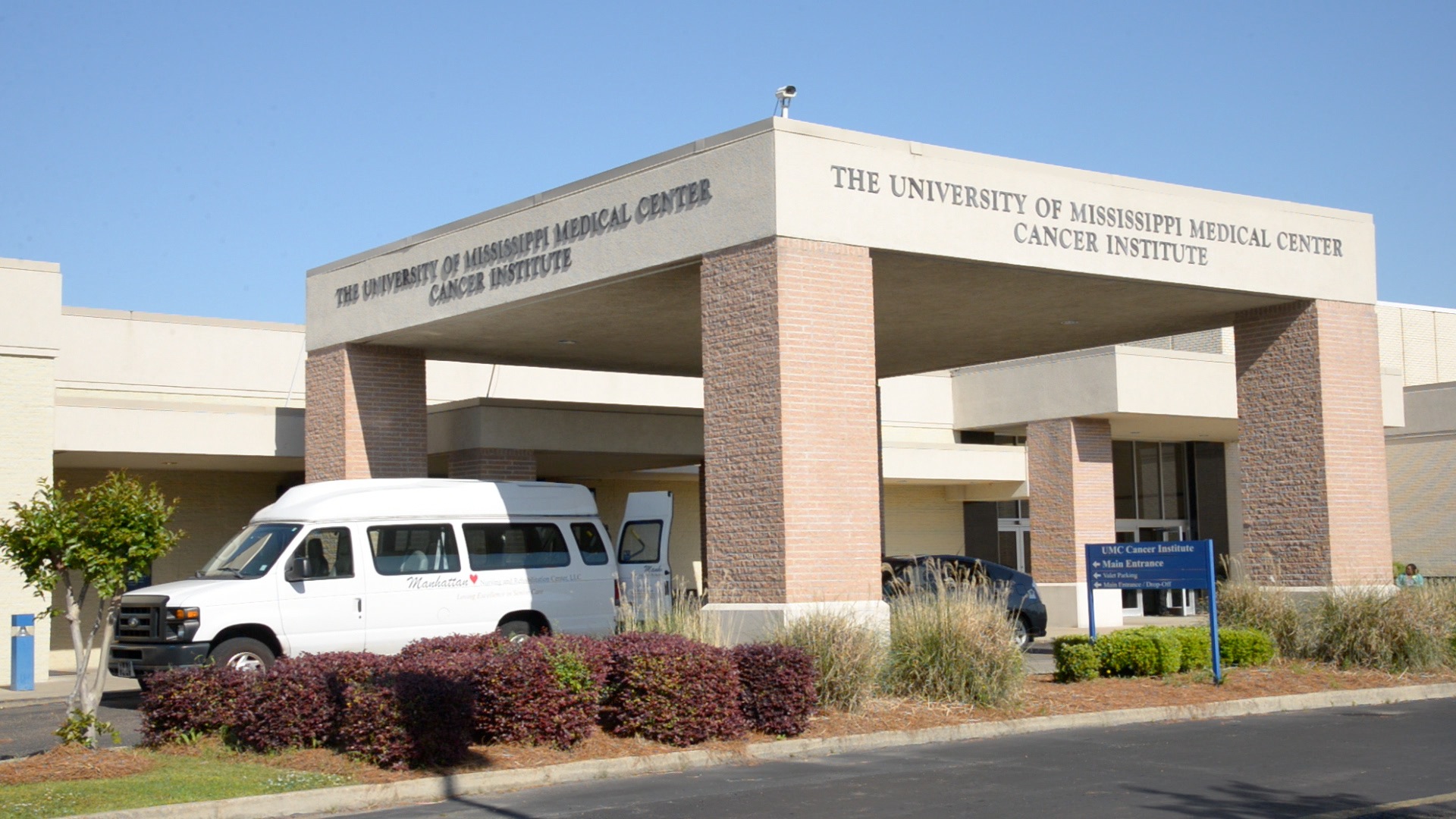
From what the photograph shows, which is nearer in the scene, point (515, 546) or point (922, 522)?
point (515, 546)

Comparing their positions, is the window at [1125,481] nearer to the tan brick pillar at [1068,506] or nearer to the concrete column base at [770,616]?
the tan brick pillar at [1068,506]

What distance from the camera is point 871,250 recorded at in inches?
658

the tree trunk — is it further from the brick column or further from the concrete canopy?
the brick column

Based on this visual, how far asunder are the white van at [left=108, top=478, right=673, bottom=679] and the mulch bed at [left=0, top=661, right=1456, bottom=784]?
13.5 ft

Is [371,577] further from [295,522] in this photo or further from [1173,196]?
[1173,196]

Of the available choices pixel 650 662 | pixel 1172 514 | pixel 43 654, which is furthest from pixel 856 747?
pixel 1172 514

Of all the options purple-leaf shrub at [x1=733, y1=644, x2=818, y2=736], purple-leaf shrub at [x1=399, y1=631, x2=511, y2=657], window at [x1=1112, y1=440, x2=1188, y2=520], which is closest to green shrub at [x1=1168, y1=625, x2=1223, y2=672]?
purple-leaf shrub at [x1=733, y1=644, x2=818, y2=736]

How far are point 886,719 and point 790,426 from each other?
130 inches

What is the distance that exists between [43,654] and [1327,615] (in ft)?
59.4

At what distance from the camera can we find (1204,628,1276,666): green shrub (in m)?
18.2

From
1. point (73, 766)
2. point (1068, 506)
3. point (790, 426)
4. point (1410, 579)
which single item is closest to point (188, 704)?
point (73, 766)

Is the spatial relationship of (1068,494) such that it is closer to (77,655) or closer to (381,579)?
(381,579)

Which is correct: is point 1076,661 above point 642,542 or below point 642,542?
below

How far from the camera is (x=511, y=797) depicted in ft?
35.6
